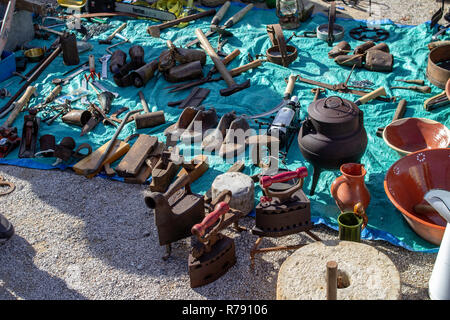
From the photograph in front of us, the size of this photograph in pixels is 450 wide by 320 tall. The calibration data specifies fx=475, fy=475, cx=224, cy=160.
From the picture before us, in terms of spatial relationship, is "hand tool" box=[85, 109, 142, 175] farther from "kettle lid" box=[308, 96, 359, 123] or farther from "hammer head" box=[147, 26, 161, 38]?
"hammer head" box=[147, 26, 161, 38]

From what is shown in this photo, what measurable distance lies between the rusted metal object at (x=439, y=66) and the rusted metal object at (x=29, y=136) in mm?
6169

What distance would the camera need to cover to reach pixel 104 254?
Result: 17.3ft

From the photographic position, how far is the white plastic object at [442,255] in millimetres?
4082

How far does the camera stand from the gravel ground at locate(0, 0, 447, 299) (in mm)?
4781

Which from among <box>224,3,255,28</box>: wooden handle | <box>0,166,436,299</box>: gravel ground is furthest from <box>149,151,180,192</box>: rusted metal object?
<box>224,3,255,28</box>: wooden handle

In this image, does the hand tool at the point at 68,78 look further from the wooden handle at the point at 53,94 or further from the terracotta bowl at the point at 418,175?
the terracotta bowl at the point at 418,175

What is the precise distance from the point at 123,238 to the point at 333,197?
245cm

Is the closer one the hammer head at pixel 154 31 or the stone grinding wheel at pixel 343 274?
the stone grinding wheel at pixel 343 274

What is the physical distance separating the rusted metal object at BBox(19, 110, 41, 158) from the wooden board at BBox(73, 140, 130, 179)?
0.90m

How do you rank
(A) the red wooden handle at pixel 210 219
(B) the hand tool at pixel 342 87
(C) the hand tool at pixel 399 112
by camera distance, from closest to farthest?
(A) the red wooden handle at pixel 210 219 → (C) the hand tool at pixel 399 112 → (B) the hand tool at pixel 342 87

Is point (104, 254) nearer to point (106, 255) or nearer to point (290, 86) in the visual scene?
point (106, 255)

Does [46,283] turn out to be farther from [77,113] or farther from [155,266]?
[77,113]

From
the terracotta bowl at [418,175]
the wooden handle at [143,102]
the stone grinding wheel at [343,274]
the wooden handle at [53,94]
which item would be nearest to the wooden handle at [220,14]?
the wooden handle at [143,102]

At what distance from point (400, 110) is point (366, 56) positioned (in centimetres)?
159
